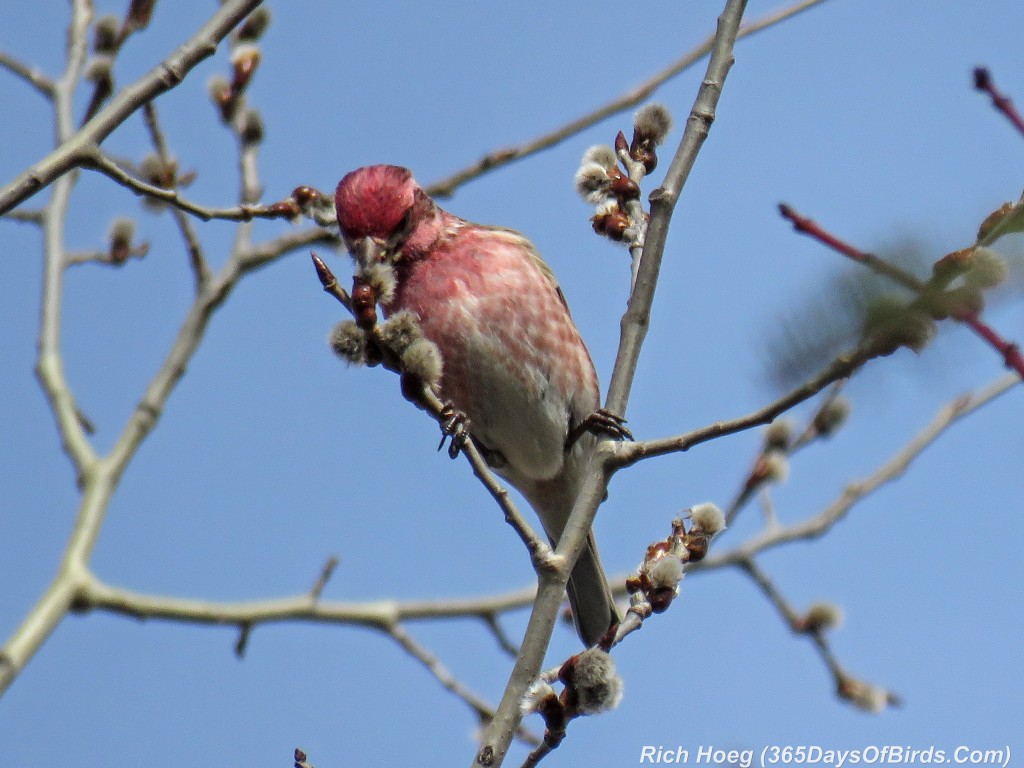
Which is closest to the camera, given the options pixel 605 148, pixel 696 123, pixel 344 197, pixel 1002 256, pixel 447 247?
pixel 1002 256

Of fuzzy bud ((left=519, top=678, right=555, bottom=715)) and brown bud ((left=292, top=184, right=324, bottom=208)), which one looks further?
brown bud ((left=292, top=184, right=324, bottom=208))

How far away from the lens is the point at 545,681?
3.48 meters

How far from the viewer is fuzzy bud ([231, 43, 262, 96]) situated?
6.35 m

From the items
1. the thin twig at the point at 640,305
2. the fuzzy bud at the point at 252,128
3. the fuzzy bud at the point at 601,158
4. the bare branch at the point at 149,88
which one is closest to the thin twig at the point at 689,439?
the thin twig at the point at 640,305

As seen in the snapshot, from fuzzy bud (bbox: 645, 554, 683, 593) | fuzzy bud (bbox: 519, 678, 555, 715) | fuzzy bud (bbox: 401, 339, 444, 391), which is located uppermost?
fuzzy bud (bbox: 645, 554, 683, 593)

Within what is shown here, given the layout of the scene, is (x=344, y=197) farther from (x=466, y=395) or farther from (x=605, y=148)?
(x=605, y=148)

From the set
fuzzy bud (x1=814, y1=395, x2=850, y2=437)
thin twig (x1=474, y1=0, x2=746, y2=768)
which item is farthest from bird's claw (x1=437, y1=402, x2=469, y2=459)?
fuzzy bud (x1=814, y1=395, x2=850, y2=437)

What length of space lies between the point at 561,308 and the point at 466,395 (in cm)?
74

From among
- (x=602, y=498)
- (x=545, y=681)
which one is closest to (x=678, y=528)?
(x=602, y=498)

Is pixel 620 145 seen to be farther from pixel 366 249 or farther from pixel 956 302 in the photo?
pixel 956 302

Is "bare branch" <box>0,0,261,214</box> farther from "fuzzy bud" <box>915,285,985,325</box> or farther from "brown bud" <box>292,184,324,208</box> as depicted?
"fuzzy bud" <box>915,285,985,325</box>

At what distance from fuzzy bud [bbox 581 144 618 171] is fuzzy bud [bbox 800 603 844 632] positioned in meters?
3.07

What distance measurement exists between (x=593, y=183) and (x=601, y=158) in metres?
0.11

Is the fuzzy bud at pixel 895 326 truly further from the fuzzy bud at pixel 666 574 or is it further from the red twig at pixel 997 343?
the fuzzy bud at pixel 666 574
